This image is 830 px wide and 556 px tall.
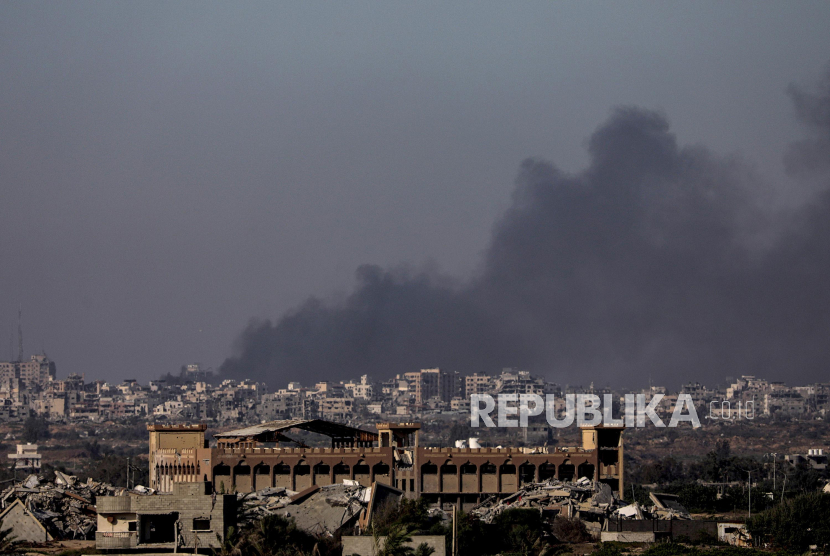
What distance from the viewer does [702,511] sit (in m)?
107

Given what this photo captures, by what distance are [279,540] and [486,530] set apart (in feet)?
45.0

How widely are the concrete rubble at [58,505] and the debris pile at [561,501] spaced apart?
2077 cm

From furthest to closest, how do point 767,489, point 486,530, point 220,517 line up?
1. point 767,489
2. point 486,530
3. point 220,517

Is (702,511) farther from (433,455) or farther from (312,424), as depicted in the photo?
(312,424)

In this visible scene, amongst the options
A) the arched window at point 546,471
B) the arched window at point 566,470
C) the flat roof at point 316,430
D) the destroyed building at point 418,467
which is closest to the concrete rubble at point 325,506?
the destroyed building at point 418,467

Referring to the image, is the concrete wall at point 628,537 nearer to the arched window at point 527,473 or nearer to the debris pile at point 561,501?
the debris pile at point 561,501

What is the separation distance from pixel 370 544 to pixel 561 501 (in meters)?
23.5

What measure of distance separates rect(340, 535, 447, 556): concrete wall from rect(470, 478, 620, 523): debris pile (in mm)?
13216

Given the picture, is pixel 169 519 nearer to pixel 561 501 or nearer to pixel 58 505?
pixel 58 505

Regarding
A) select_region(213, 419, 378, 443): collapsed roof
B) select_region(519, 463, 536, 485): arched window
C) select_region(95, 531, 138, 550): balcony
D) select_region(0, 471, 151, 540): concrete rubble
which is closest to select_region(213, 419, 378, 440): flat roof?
select_region(213, 419, 378, 443): collapsed roof

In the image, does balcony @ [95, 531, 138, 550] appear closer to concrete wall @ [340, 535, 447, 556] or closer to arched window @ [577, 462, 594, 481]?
concrete wall @ [340, 535, 447, 556]

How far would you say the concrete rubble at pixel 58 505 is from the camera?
79.1m

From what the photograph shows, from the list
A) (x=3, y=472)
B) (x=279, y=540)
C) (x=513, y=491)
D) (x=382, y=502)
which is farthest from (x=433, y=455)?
(x=3, y=472)

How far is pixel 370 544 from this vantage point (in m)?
68.8
